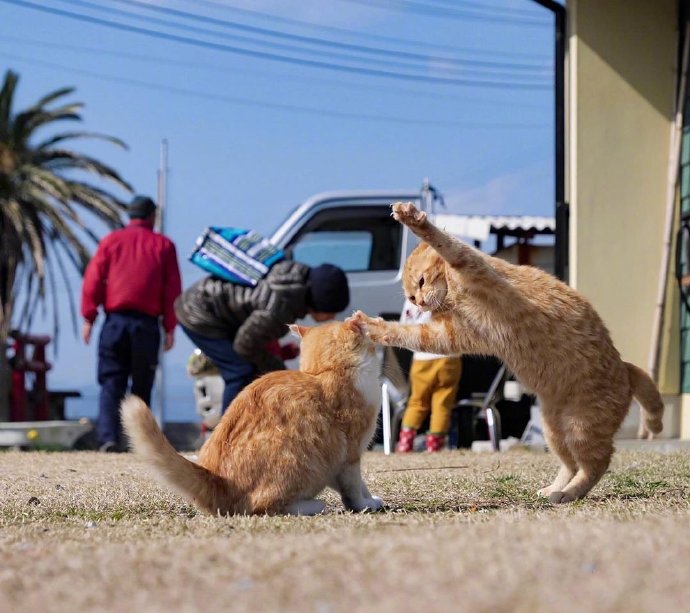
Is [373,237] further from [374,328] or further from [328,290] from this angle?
[374,328]

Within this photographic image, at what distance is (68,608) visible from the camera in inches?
67.3

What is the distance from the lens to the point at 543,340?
3695 mm

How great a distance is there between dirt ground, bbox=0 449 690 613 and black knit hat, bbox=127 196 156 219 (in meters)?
4.86

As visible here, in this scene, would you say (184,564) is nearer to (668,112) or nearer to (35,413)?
(668,112)

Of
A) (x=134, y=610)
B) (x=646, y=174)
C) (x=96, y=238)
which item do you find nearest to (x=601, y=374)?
(x=134, y=610)

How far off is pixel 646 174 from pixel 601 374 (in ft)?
15.1

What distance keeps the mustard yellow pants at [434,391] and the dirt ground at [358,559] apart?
4.62 m

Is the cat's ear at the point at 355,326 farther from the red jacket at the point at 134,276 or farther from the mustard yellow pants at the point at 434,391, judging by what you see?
the mustard yellow pants at the point at 434,391

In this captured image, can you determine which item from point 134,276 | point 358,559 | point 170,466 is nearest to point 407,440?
point 134,276

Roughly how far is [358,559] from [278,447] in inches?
48.7

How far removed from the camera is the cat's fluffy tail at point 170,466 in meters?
3.04

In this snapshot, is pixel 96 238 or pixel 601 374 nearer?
pixel 601 374

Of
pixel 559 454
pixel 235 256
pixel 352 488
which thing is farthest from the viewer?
pixel 235 256

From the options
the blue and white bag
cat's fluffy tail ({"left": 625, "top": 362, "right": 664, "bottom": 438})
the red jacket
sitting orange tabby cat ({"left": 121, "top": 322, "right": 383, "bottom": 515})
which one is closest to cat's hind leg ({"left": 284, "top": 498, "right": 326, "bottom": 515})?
sitting orange tabby cat ({"left": 121, "top": 322, "right": 383, "bottom": 515})
